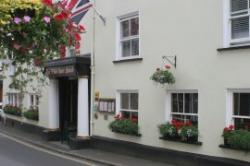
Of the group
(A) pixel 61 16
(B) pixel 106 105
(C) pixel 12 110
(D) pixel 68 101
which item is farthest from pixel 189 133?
(C) pixel 12 110

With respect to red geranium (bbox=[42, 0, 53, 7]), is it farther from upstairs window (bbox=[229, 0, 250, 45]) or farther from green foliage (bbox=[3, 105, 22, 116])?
green foliage (bbox=[3, 105, 22, 116])

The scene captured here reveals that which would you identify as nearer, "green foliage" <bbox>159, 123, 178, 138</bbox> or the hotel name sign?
"green foliage" <bbox>159, 123, 178, 138</bbox>

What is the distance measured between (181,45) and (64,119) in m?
9.98

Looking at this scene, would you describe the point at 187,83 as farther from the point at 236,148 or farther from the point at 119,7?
the point at 119,7

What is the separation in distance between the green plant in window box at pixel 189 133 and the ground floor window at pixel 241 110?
130 cm

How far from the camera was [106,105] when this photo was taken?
17.1 meters

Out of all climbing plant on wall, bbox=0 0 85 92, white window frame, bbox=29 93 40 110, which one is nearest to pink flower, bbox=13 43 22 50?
climbing plant on wall, bbox=0 0 85 92

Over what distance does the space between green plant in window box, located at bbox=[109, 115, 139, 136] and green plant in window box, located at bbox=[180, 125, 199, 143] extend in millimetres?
2408

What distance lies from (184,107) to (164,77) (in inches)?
40.4

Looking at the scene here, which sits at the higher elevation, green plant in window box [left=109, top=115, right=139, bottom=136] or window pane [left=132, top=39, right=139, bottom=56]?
window pane [left=132, top=39, right=139, bottom=56]

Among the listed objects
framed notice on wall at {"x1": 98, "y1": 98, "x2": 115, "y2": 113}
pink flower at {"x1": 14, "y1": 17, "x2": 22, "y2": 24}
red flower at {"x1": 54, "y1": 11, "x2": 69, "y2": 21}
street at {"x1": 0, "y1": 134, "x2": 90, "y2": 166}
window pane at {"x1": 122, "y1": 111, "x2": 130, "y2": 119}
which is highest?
red flower at {"x1": 54, "y1": 11, "x2": 69, "y2": 21}

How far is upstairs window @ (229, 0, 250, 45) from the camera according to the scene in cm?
1155

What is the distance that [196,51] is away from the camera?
505 inches

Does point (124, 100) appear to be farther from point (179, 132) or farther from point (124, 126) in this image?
point (179, 132)
